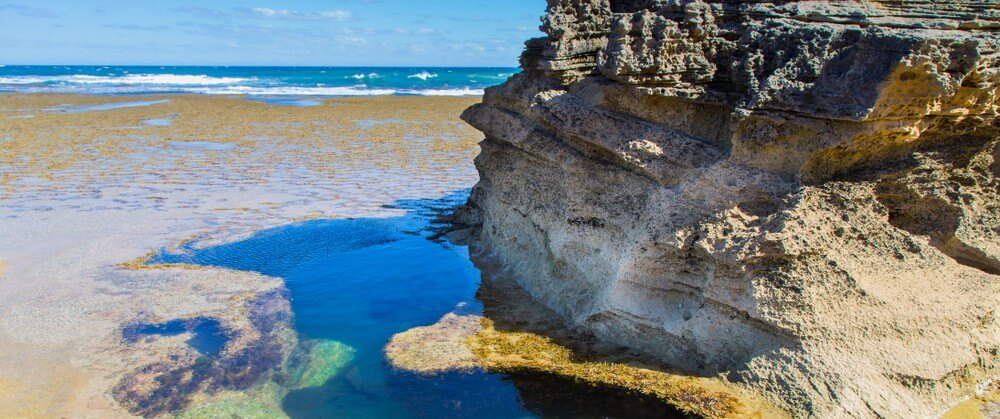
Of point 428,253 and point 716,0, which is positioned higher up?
point 716,0

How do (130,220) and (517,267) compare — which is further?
(130,220)

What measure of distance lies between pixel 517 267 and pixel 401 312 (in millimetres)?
1388

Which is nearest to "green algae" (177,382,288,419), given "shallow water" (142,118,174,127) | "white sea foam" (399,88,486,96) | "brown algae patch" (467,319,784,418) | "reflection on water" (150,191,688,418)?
"reflection on water" (150,191,688,418)

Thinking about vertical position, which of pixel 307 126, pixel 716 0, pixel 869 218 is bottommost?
pixel 307 126

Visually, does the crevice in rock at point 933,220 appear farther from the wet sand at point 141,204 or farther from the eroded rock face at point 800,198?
the wet sand at point 141,204

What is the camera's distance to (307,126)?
76.1 feet

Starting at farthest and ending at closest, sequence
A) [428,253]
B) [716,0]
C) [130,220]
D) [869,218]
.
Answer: [130,220]
[428,253]
[716,0]
[869,218]

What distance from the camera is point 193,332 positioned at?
6461 millimetres

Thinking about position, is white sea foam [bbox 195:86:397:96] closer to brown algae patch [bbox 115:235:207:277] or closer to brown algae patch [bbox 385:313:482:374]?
brown algae patch [bbox 115:235:207:277]

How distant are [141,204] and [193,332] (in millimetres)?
5843

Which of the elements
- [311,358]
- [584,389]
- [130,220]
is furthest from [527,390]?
[130,220]

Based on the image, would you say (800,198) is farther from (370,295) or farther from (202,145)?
(202,145)

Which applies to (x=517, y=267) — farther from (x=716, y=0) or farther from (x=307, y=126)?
(x=307, y=126)

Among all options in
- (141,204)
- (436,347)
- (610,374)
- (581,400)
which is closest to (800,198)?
(610,374)
